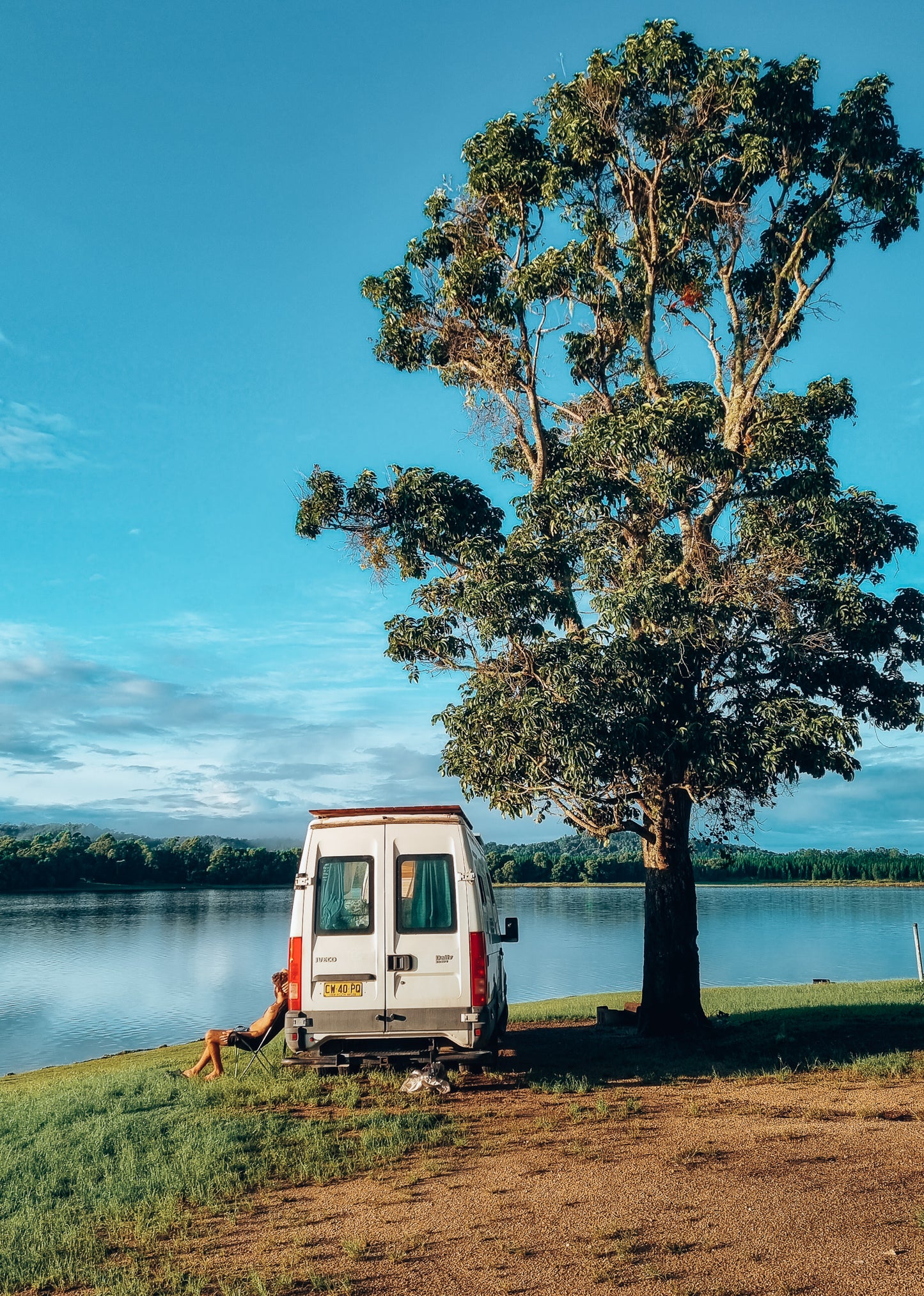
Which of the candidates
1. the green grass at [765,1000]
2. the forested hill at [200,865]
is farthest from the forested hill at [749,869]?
the green grass at [765,1000]

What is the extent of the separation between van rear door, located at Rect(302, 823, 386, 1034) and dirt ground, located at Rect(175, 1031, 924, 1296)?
1.49m

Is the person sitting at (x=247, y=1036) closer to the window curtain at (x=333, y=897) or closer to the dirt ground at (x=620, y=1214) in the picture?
the window curtain at (x=333, y=897)

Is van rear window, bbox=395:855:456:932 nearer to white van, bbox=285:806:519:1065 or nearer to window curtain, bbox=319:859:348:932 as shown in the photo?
white van, bbox=285:806:519:1065

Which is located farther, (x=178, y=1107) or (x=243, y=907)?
(x=243, y=907)

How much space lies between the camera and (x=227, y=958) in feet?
150

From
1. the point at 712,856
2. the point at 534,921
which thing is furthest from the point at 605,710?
the point at 534,921

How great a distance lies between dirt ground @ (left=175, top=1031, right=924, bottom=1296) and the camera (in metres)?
5.26

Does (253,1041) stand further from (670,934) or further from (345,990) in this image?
(670,934)

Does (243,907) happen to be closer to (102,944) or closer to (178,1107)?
(102,944)

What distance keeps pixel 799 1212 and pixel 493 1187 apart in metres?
2.05

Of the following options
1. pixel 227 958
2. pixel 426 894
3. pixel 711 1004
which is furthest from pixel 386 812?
pixel 227 958

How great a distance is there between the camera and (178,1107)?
33.6 ft

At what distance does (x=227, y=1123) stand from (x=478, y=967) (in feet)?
9.01

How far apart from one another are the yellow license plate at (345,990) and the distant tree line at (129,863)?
10733 cm
